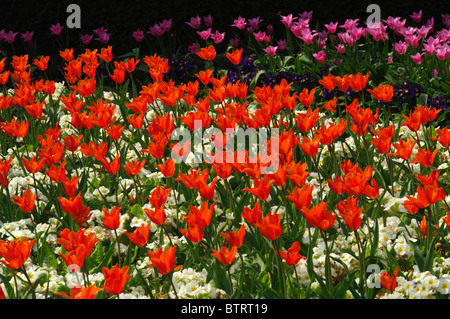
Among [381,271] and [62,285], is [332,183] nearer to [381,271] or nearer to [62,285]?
[381,271]

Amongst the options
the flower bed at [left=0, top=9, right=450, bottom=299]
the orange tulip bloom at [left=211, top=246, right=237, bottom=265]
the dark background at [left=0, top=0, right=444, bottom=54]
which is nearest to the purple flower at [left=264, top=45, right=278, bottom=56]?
the flower bed at [left=0, top=9, right=450, bottom=299]

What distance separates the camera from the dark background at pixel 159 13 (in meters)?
6.51

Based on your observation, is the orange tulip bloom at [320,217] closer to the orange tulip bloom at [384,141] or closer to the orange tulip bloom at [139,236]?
the orange tulip bloom at [139,236]

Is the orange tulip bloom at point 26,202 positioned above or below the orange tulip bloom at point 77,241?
above

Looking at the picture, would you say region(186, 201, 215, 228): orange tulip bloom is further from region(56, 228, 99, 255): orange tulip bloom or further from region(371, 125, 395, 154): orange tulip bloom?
region(371, 125, 395, 154): orange tulip bloom

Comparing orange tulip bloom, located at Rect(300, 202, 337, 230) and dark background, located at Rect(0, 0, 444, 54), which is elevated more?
dark background, located at Rect(0, 0, 444, 54)

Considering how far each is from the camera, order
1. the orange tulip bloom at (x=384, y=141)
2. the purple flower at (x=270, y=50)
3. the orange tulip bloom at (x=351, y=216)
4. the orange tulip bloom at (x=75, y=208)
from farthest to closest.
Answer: the purple flower at (x=270, y=50) → the orange tulip bloom at (x=384, y=141) → the orange tulip bloom at (x=75, y=208) → the orange tulip bloom at (x=351, y=216)

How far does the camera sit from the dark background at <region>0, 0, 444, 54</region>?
21.4 ft

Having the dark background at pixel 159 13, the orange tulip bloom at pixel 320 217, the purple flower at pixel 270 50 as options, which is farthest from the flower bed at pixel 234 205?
the dark background at pixel 159 13

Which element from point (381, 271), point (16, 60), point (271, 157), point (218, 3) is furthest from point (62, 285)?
point (218, 3)

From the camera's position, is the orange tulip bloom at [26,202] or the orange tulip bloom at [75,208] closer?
the orange tulip bloom at [75,208]

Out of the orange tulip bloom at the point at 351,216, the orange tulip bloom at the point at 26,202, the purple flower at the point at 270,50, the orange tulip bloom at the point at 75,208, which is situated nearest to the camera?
the orange tulip bloom at the point at 351,216

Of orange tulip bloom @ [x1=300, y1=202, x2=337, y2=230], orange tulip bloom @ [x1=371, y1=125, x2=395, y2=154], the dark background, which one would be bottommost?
orange tulip bloom @ [x1=300, y1=202, x2=337, y2=230]

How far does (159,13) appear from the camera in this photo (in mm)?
6750
